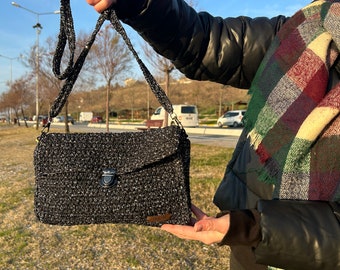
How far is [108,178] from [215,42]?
3.12ft

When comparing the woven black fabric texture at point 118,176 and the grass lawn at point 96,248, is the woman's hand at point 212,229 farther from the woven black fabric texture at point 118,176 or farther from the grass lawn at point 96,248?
the grass lawn at point 96,248

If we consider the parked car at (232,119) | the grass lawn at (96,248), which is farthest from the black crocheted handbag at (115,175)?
the parked car at (232,119)

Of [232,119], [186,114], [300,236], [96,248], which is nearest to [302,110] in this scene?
[300,236]

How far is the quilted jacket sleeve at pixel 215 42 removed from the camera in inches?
68.3

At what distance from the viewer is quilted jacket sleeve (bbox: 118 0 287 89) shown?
1734mm

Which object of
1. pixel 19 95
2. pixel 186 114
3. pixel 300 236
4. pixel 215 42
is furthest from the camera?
pixel 19 95

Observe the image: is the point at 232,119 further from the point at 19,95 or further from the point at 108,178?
the point at 108,178

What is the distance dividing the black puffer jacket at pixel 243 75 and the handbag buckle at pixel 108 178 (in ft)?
1.57

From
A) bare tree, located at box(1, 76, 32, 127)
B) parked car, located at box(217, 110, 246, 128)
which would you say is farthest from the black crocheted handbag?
bare tree, located at box(1, 76, 32, 127)

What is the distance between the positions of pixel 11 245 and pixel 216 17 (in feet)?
10.4

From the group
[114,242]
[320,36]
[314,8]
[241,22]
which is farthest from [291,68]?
[114,242]

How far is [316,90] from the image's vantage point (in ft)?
3.80

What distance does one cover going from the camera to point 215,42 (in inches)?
71.9

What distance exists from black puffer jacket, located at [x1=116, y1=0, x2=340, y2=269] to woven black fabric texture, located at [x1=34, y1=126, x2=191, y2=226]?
32 centimetres
